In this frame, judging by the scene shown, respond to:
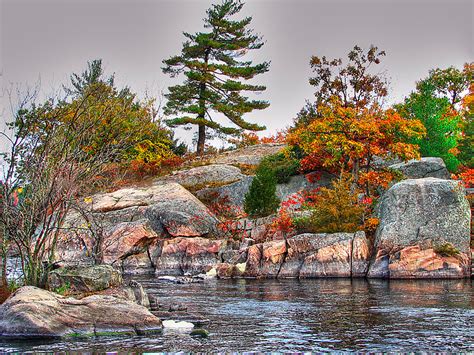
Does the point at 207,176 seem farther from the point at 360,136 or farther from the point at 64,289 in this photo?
the point at 64,289

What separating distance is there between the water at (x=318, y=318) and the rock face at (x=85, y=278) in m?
2.67

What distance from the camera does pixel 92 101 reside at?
16547 mm

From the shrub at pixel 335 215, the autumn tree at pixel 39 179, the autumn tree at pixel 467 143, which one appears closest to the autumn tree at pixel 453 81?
the autumn tree at pixel 467 143

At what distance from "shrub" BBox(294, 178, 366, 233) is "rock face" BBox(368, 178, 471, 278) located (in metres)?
1.27

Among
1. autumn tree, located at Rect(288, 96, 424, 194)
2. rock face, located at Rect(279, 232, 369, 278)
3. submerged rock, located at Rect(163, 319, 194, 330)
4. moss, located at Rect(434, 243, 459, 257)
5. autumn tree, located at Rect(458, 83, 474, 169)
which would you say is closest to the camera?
submerged rock, located at Rect(163, 319, 194, 330)

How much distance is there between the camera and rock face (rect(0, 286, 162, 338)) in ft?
37.1

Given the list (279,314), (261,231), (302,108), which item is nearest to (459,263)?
(261,231)

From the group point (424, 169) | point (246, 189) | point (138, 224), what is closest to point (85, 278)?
point (138, 224)

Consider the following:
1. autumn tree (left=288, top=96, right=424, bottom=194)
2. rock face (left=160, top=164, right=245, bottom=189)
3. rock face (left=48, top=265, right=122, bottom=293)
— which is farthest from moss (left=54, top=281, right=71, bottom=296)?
rock face (left=160, top=164, right=245, bottom=189)

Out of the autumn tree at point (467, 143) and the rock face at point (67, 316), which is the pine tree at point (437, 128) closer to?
the autumn tree at point (467, 143)

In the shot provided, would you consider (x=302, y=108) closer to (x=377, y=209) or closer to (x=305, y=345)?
(x=377, y=209)

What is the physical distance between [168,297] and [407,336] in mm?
8970

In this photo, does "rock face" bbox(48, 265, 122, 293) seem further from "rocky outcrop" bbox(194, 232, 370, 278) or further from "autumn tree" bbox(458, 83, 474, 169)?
"autumn tree" bbox(458, 83, 474, 169)

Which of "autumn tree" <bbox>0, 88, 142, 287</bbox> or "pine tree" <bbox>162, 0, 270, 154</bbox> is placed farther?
"pine tree" <bbox>162, 0, 270, 154</bbox>
